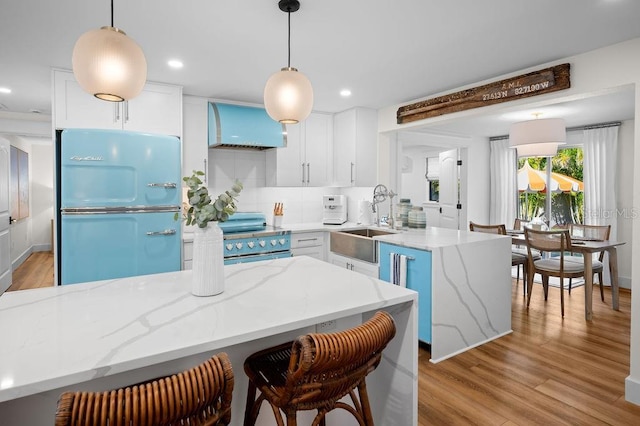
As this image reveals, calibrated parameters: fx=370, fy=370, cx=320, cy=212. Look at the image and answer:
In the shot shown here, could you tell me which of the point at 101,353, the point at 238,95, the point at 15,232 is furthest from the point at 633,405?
the point at 15,232

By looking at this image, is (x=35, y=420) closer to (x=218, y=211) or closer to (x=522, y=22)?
(x=218, y=211)

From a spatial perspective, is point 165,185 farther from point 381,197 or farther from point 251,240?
point 381,197

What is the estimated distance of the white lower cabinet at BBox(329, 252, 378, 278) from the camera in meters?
3.42

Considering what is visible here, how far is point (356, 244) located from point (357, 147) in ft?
4.37

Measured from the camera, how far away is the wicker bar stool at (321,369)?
3.64ft

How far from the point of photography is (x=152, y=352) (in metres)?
1.02

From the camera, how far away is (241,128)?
391 cm

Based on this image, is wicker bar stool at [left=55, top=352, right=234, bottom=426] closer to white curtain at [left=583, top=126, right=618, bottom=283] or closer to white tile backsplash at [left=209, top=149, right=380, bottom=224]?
white tile backsplash at [left=209, top=149, right=380, bottom=224]

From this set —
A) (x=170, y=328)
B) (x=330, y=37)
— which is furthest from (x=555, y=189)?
(x=170, y=328)

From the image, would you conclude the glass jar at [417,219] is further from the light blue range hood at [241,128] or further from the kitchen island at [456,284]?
the light blue range hood at [241,128]

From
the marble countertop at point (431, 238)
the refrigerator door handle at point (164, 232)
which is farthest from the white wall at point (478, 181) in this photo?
the refrigerator door handle at point (164, 232)

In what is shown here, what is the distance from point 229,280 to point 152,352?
2.48 ft

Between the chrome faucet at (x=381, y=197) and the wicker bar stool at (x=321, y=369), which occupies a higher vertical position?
the chrome faucet at (x=381, y=197)

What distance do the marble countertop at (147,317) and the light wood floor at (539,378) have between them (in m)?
1.19
